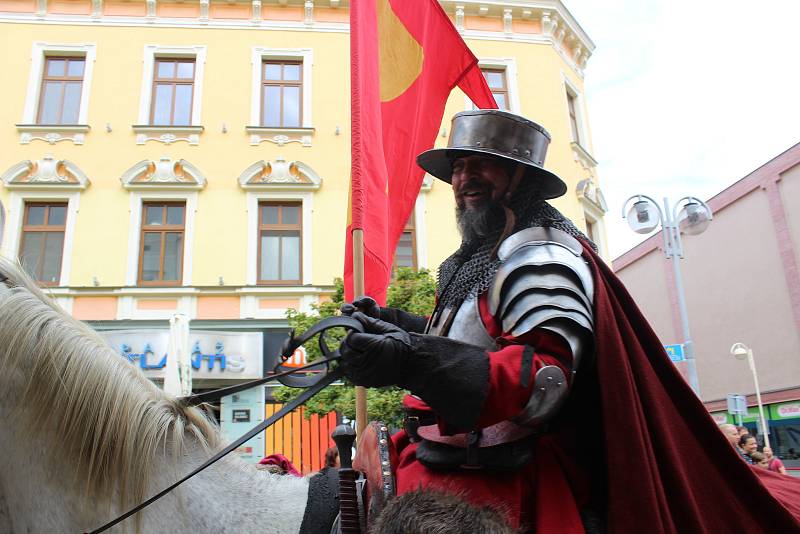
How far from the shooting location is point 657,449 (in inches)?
63.4

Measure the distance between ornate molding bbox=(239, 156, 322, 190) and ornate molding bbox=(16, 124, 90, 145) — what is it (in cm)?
319

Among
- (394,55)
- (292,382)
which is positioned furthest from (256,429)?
(394,55)

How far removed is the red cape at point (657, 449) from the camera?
4.99 feet

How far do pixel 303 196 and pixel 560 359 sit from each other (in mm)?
10998

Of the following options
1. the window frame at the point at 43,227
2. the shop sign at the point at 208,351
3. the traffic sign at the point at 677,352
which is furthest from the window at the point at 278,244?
the traffic sign at the point at 677,352

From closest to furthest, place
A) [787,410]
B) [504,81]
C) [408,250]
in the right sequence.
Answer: [408,250] → [504,81] → [787,410]

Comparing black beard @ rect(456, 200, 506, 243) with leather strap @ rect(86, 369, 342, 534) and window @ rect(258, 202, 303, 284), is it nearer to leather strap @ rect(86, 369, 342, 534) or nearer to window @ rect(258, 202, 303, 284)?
leather strap @ rect(86, 369, 342, 534)

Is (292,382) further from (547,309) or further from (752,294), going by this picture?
(752,294)

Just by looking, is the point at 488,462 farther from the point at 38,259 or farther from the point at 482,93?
the point at 38,259

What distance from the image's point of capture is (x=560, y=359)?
1.53 meters

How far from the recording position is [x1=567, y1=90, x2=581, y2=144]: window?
1469 cm

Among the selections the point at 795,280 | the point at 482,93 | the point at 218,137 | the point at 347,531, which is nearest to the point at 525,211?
the point at 347,531

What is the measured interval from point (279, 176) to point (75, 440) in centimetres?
1102

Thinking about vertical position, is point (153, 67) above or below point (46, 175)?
above
